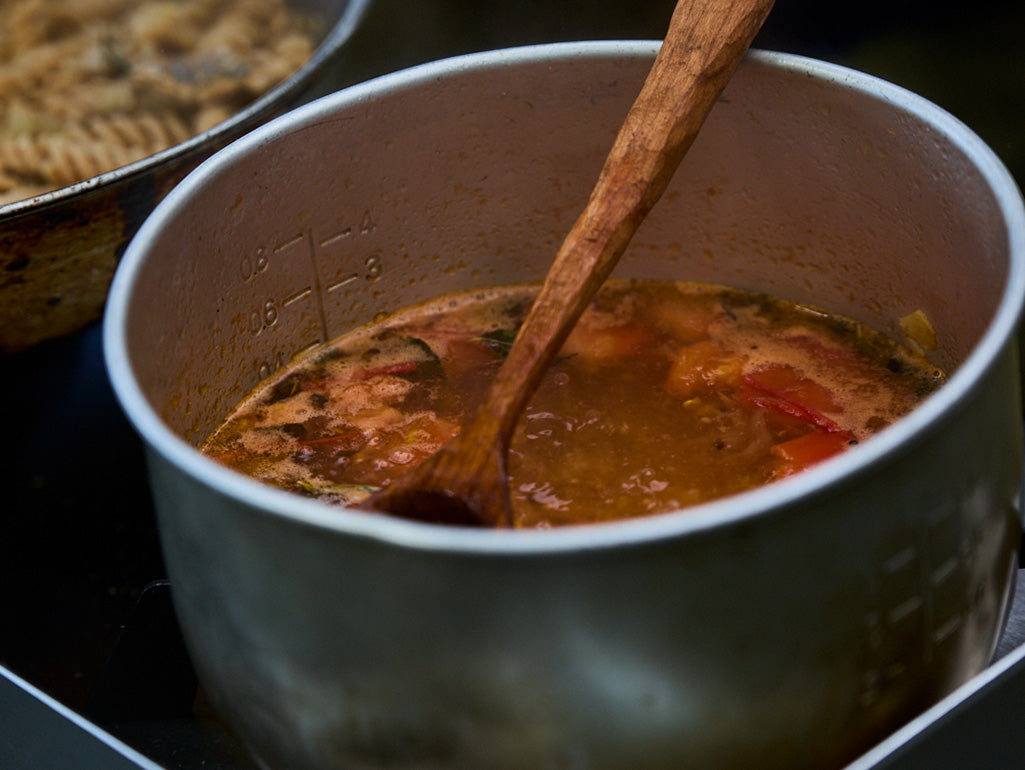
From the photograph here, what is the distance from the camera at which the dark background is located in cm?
154

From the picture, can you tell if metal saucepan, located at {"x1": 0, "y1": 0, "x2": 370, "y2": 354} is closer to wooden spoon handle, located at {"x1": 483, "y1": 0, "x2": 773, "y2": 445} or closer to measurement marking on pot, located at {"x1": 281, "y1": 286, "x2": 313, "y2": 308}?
measurement marking on pot, located at {"x1": 281, "y1": 286, "x2": 313, "y2": 308}

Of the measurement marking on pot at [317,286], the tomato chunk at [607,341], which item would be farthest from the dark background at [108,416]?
the tomato chunk at [607,341]

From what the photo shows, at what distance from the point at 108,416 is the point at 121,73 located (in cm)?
69

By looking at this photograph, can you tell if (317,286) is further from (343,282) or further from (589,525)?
(589,525)

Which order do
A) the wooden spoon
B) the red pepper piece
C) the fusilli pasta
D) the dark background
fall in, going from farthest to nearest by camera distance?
the fusilli pasta, the dark background, the red pepper piece, the wooden spoon

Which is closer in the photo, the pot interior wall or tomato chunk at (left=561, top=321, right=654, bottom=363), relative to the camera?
the pot interior wall

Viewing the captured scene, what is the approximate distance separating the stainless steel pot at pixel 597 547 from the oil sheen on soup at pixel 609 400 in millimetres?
89

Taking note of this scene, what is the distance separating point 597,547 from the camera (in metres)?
0.56

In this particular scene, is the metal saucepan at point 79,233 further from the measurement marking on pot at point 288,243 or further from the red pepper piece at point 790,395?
the red pepper piece at point 790,395

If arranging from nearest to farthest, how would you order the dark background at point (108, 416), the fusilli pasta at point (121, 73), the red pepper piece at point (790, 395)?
the red pepper piece at point (790, 395)
the dark background at point (108, 416)
the fusilli pasta at point (121, 73)

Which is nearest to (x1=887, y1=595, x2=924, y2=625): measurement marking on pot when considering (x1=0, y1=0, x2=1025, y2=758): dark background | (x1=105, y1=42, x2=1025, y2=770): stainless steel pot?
(x1=105, y1=42, x2=1025, y2=770): stainless steel pot

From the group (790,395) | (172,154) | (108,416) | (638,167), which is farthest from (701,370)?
(108,416)

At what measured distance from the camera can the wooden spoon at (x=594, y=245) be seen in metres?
0.82

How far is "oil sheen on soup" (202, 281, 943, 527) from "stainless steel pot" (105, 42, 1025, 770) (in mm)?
89
